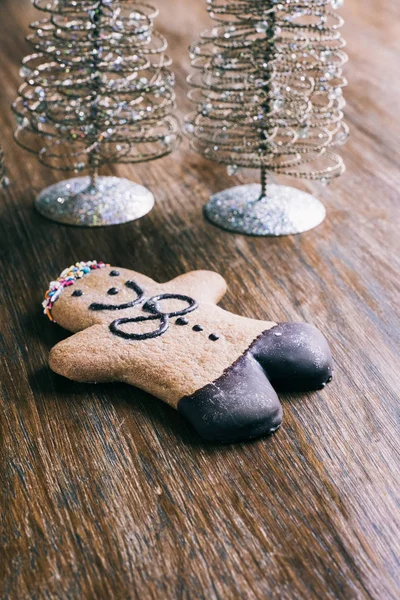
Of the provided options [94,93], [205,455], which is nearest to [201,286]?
[205,455]

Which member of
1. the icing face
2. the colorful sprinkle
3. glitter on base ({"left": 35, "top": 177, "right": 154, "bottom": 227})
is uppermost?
the icing face

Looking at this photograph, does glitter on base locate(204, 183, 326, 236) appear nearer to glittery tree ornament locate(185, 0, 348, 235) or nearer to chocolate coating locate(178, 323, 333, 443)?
glittery tree ornament locate(185, 0, 348, 235)

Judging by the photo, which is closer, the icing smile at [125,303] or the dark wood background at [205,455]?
the dark wood background at [205,455]

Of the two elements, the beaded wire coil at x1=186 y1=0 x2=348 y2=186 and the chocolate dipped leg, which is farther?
the beaded wire coil at x1=186 y1=0 x2=348 y2=186

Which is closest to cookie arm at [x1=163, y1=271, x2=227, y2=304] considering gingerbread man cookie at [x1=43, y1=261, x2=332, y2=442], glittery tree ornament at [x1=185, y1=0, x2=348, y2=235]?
gingerbread man cookie at [x1=43, y1=261, x2=332, y2=442]

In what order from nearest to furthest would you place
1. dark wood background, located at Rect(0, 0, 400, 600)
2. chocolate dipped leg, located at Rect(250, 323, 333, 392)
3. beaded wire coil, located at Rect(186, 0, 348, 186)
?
dark wood background, located at Rect(0, 0, 400, 600)
chocolate dipped leg, located at Rect(250, 323, 333, 392)
beaded wire coil, located at Rect(186, 0, 348, 186)

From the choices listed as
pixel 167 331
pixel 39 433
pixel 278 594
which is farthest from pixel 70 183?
pixel 278 594

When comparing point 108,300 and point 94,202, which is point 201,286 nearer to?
point 108,300

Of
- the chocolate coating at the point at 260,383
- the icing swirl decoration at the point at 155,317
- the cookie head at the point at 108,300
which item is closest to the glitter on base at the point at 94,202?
the cookie head at the point at 108,300

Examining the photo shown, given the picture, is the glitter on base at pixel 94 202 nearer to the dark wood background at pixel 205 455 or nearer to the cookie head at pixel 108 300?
the dark wood background at pixel 205 455
